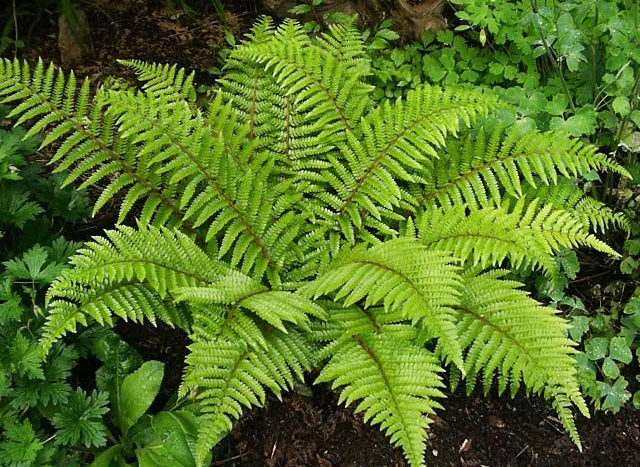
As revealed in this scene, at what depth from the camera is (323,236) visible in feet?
10.3

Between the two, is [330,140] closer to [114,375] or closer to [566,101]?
[566,101]

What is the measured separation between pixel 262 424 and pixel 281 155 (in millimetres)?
1267

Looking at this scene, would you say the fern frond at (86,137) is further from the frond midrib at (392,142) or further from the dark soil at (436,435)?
the frond midrib at (392,142)

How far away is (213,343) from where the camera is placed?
8.26 feet

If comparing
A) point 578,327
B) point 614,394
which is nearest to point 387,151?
point 578,327

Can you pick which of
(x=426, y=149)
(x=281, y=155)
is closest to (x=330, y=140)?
(x=281, y=155)

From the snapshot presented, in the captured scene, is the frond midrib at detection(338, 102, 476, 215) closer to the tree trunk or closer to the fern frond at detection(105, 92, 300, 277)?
the fern frond at detection(105, 92, 300, 277)

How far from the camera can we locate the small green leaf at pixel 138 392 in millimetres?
2678

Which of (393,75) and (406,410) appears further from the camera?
(393,75)

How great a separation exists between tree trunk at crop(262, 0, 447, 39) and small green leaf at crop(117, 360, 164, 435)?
8.16ft

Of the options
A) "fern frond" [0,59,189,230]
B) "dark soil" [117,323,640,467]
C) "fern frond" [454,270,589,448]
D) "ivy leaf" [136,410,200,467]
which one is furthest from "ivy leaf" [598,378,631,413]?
"fern frond" [0,59,189,230]

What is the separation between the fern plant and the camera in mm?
2486

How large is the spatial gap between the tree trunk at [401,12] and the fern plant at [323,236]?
0.66m

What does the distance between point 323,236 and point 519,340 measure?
103 centimetres
